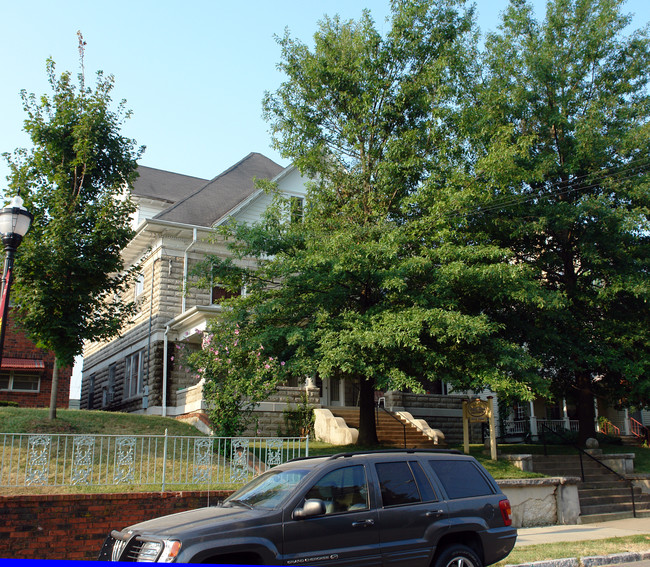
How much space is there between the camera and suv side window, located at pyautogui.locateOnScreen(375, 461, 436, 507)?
269 inches

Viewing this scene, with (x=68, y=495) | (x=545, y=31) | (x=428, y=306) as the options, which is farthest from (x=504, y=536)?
(x=545, y=31)

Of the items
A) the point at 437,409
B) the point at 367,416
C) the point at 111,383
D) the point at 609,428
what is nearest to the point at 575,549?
the point at 367,416

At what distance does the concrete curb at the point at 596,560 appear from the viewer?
9412 mm

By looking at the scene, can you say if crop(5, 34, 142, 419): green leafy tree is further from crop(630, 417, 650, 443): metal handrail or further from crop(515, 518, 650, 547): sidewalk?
crop(630, 417, 650, 443): metal handrail

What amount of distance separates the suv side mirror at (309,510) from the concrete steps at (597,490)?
11.4 m

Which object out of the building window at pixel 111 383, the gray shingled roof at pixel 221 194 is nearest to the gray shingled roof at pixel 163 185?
the gray shingled roof at pixel 221 194

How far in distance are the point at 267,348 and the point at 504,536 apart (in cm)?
864

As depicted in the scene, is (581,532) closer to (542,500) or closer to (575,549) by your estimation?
(542,500)

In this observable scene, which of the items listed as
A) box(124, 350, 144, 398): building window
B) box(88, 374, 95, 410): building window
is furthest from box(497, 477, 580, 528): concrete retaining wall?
box(88, 374, 95, 410): building window

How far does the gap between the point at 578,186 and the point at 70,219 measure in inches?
602

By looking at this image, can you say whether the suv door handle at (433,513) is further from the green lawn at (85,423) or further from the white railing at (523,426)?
the white railing at (523,426)

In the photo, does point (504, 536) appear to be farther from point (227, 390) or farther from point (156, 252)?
point (156, 252)

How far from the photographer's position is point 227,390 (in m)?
14.8

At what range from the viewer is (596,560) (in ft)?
32.3
